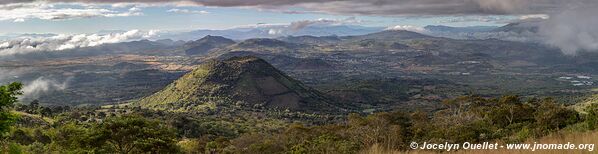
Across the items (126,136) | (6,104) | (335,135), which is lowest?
(335,135)

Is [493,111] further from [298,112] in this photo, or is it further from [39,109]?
[298,112]

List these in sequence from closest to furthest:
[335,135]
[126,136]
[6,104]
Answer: [6,104] < [126,136] < [335,135]

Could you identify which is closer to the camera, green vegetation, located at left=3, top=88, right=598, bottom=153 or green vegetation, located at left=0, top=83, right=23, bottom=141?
green vegetation, located at left=0, top=83, right=23, bottom=141

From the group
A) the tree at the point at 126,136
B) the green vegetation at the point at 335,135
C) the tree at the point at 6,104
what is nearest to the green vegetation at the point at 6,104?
the tree at the point at 6,104

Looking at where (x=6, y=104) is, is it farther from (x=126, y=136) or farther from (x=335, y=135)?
(x=335, y=135)

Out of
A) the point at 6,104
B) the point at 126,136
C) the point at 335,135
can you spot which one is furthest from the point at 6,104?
the point at 335,135

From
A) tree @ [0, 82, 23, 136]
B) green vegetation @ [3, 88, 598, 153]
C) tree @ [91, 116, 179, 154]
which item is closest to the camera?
tree @ [0, 82, 23, 136]

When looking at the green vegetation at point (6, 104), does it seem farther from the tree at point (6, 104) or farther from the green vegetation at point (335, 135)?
the green vegetation at point (335, 135)

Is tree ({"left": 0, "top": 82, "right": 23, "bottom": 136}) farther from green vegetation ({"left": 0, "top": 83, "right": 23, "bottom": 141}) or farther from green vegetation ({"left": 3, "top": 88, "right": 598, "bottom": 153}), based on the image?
green vegetation ({"left": 3, "top": 88, "right": 598, "bottom": 153})

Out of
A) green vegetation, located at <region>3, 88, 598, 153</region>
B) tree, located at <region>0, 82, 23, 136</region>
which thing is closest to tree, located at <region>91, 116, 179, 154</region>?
green vegetation, located at <region>3, 88, 598, 153</region>

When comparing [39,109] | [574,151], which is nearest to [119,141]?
[574,151]
